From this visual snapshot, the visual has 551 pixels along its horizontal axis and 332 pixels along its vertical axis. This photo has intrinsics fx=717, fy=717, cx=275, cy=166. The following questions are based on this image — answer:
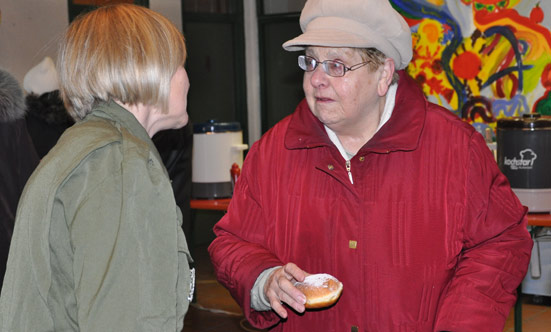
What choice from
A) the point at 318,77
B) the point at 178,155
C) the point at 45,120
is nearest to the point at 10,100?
the point at 45,120

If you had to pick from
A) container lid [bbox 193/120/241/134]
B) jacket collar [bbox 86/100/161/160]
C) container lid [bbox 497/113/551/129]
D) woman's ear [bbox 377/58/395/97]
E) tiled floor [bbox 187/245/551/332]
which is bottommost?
tiled floor [bbox 187/245/551/332]

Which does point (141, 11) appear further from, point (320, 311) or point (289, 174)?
point (320, 311)

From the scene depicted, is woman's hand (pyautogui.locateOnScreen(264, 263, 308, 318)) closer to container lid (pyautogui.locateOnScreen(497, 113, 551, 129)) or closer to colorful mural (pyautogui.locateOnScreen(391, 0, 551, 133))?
container lid (pyautogui.locateOnScreen(497, 113, 551, 129))

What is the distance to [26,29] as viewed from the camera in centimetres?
566

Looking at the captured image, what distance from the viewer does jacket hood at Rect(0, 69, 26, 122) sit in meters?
3.07

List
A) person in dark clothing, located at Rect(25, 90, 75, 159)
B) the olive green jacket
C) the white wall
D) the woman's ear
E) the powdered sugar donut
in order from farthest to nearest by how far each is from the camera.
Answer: the white wall < person in dark clothing, located at Rect(25, 90, 75, 159) < the woman's ear < the powdered sugar donut < the olive green jacket

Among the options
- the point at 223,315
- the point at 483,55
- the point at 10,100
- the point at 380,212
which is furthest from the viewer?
the point at 483,55

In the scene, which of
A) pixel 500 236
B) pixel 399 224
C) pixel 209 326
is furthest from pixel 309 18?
pixel 209 326

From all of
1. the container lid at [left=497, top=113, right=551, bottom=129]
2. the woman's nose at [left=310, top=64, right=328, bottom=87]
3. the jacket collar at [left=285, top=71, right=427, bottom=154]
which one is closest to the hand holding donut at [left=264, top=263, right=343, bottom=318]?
the jacket collar at [left=285, top=71, right=427, bottom=154]

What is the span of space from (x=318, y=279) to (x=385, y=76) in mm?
588

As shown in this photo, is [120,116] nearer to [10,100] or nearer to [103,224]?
[103,224]

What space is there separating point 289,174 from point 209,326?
3.31m

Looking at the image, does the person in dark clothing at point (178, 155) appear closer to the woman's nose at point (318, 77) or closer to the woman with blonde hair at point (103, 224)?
the woman's nose at point (318, 77)

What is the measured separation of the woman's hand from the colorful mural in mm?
4634
